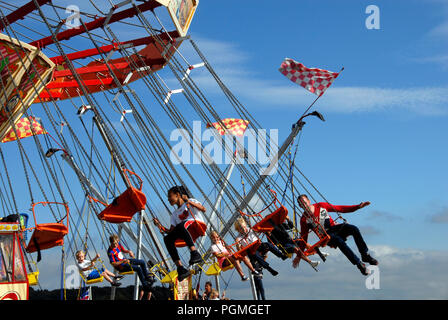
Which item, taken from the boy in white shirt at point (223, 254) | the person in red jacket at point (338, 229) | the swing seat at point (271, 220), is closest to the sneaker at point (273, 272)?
the boy in white shirt at point (223, 254)

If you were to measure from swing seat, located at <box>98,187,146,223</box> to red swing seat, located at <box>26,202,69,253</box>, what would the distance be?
2.53 ft

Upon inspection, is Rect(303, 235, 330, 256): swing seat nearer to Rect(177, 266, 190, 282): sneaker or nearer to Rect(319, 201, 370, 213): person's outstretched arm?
Rect(319, 201, 370, 213): person's outstretched arm

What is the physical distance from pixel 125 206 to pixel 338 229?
4492 millimetres

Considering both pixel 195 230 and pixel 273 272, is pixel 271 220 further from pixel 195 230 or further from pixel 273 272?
pixel 195 230

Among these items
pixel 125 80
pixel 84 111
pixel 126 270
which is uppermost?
pixel 125 80

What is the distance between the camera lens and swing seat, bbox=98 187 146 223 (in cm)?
1199

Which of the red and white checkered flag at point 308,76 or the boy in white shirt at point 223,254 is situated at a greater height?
the red and white checkered flag at point 308,76

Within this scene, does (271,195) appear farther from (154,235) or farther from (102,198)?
(102,198)

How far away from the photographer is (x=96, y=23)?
19.7 metres

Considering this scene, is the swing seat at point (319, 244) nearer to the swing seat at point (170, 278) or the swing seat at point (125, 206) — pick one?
the swing seat at point (170, 278)

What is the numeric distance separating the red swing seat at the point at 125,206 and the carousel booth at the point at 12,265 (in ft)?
5.66

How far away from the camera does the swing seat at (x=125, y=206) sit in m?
12.0
